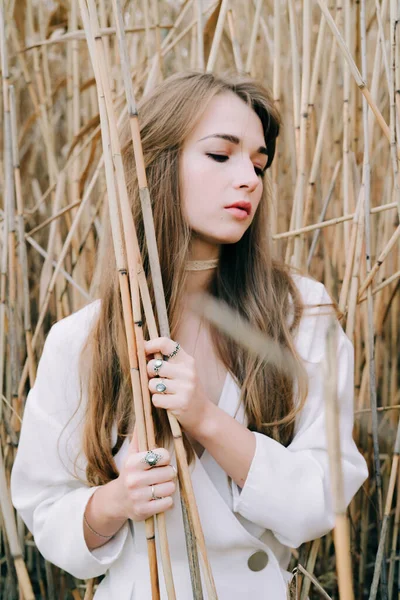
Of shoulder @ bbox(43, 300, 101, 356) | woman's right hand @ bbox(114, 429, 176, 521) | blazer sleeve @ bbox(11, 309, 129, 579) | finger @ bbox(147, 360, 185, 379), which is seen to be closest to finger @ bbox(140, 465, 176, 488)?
woman's right hand @ bbox(114, 429, 176, 521)

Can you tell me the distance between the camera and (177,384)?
674 millimetres

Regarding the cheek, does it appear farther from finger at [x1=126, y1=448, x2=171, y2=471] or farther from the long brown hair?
finger at [x1=126, y1=448, x2=171, y2=471]

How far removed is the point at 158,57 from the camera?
1132 mm

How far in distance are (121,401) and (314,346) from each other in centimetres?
30

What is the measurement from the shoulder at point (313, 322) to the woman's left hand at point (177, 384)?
25 cm

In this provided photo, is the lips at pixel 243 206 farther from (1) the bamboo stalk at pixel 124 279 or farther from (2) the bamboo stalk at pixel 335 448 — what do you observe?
(2) the bamboo stalk at pixel 335 448

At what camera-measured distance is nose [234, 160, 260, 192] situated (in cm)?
81

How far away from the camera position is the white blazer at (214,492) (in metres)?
0.78

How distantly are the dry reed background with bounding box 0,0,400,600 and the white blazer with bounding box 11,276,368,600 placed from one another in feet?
0.20

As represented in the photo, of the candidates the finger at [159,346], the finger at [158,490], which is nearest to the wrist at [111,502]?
the finger at [158,490]

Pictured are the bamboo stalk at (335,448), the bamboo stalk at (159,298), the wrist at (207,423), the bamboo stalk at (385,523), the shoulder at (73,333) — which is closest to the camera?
the bamboo stalk at (335,448)

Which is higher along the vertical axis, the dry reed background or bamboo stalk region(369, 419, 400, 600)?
the dry reed background

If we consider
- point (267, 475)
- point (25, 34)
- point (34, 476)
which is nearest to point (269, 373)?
point (267, 475)

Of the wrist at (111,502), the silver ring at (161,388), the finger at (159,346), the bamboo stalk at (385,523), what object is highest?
the finger at (159,346)
